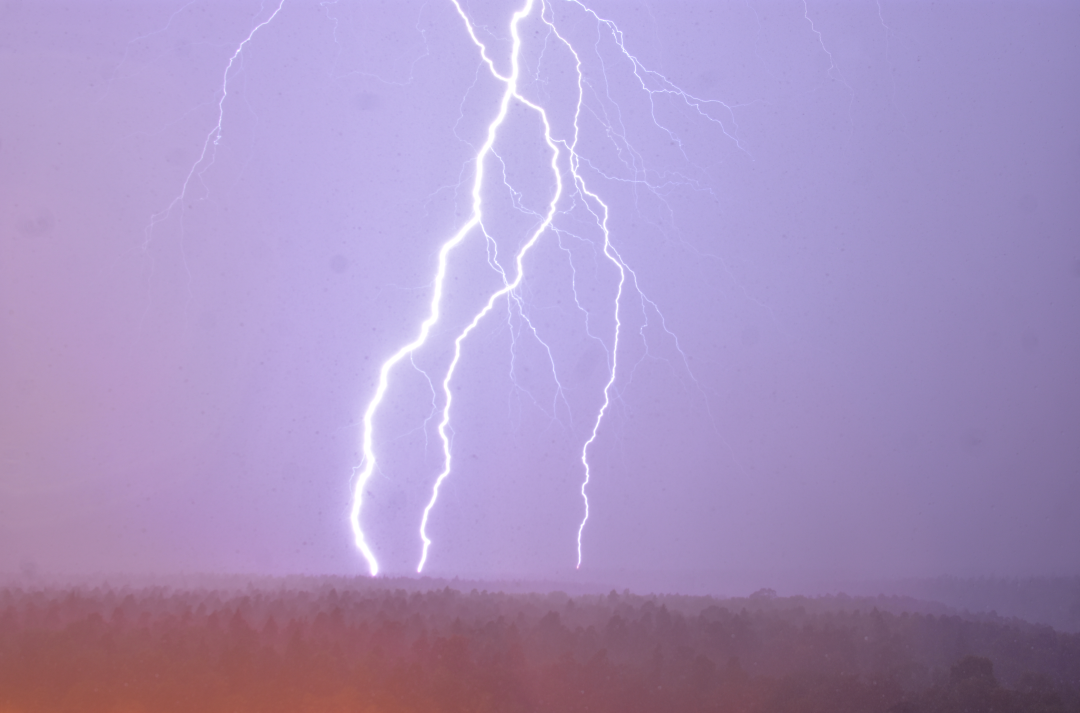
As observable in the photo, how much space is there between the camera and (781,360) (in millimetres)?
6031

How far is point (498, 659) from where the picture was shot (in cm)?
343

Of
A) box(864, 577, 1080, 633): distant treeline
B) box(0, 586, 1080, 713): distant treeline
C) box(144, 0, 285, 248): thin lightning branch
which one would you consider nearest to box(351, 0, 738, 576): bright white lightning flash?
box(0, 586, 1080, 713): distant treeline

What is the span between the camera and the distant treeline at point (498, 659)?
10.2 feet

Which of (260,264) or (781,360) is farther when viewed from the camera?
(781,360)

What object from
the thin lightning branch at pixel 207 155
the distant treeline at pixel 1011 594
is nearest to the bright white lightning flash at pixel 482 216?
the thin lightning branch at pixel 207 155

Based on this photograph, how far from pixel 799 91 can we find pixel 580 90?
6.60 ft

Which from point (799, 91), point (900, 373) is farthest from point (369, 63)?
point (900, 373)

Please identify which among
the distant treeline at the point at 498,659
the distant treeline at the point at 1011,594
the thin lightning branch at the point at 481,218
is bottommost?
the distant treeline at the point at 498,659

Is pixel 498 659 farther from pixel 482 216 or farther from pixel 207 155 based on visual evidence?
pixel 207 155

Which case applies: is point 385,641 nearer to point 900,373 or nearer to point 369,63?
point 369,63

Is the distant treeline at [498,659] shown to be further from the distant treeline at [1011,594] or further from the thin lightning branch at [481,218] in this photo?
the distant treeline at [1011,594]

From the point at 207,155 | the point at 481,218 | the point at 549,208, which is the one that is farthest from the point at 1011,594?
the point at 207,155

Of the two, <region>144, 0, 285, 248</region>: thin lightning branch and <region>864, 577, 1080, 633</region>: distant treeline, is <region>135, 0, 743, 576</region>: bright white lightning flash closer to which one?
<region>144, 0, 285, 248</region>: thin lightning branch

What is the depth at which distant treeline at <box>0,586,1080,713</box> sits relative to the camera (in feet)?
10.2
